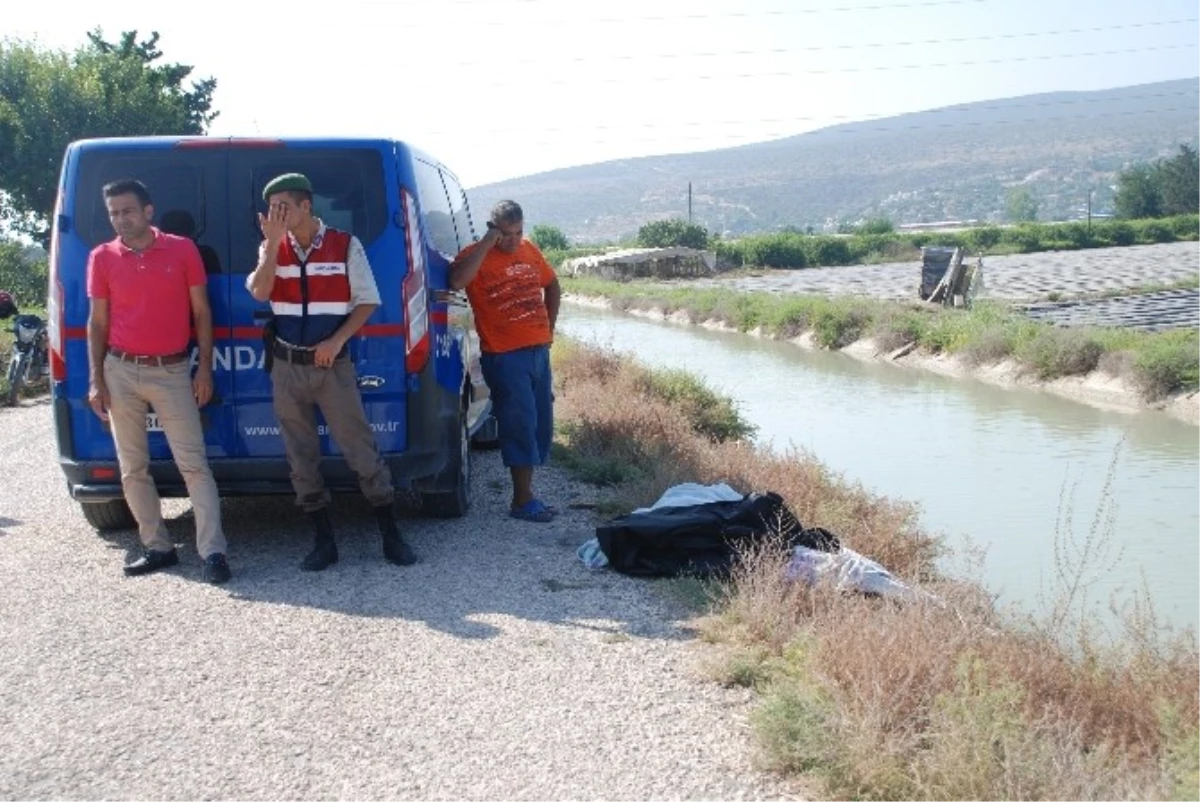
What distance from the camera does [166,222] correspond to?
7.00 metres

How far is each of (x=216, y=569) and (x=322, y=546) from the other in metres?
0.54

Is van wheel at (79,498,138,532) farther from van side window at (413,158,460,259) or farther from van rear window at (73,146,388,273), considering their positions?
van side window at (413,158,460,259)

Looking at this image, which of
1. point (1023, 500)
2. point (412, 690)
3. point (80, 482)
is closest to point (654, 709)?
point (412, 690)

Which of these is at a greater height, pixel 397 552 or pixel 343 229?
pixel 343 229

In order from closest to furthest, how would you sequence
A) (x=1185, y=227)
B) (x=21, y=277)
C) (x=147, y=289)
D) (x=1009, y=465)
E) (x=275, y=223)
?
1. (x=275, y=223)
2. (x=147, y=289)
3. (x=1009, y=465)
4. (x=21, y=277)
5. (x=1185, y=227)

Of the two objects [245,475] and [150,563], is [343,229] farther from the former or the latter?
[150,563]

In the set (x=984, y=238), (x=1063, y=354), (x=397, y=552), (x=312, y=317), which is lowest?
(x=984, y=238)

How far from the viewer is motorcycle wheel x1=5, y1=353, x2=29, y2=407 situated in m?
14.9

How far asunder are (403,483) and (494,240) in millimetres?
1484

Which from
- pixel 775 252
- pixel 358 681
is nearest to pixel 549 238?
pixel 775 252

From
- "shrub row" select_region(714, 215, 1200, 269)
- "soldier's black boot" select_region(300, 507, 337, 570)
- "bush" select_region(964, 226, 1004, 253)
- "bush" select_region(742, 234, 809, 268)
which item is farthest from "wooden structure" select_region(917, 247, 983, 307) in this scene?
"bush" select_region(964, 226, 1004, 253)

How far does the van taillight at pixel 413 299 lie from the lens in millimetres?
6844

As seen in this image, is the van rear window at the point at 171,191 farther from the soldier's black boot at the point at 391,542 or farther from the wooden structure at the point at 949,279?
the wooden structure at the point at 949,279

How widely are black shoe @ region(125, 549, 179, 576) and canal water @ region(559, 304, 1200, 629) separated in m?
3.68
